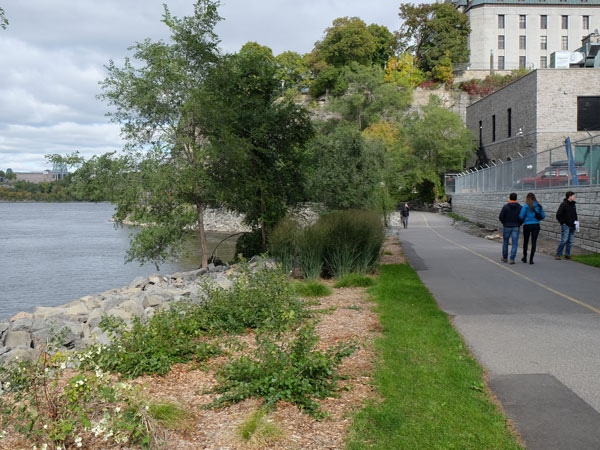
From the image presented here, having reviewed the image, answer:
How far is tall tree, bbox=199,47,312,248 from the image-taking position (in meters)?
18.8

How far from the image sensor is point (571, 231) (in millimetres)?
17328

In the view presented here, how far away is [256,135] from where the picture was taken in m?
19.0

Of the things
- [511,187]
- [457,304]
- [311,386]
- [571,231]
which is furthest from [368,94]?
[311,386]

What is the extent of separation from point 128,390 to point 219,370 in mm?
1478

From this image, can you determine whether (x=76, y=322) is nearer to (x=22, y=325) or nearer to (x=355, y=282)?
(x=22, y=325)

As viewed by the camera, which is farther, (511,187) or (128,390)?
(511,187)

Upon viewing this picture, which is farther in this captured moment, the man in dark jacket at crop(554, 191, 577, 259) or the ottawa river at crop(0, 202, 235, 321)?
the ottawa river at crop(0, 202, 235, 321)

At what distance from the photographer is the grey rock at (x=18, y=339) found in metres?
10.9

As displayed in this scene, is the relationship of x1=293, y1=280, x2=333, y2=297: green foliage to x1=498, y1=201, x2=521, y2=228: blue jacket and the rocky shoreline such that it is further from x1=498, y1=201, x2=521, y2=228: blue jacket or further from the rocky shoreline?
x1=498, y1=201, x2=521, y2=228: blue jacket

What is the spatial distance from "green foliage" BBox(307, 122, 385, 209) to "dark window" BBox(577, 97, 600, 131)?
933 inches

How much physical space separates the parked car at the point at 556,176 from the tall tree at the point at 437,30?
5956 cm

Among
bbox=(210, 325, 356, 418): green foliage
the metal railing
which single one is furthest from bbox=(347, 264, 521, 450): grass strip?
the metal railing

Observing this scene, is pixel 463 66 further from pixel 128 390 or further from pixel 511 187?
pixel 128 390

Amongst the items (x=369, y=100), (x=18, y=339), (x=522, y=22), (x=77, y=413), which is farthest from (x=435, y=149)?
(x=77, y=413)
